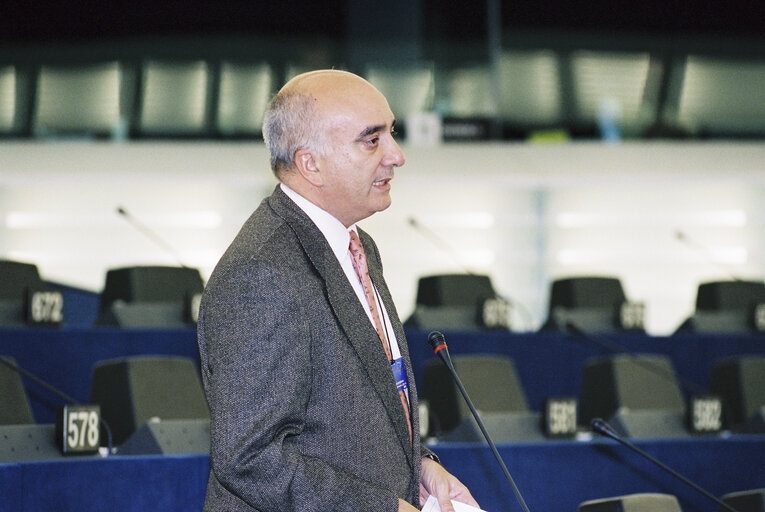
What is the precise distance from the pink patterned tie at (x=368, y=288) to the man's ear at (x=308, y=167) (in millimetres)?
138

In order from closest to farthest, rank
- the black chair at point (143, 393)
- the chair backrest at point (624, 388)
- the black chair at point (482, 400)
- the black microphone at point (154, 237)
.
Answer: the black chair at point (143, 393) < the black chair at point (482, 400) < the chair backrest at point (624, 388) < the black microphone at point (154, 237)

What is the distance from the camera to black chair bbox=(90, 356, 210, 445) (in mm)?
3172

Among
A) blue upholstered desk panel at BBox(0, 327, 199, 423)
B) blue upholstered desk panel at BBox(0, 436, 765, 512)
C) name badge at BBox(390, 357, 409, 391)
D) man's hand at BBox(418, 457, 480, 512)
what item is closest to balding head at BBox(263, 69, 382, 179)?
name badge at BBox(390, 357, 409, 391)

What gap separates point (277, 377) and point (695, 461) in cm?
202

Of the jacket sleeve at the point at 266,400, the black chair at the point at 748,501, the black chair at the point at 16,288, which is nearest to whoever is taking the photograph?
the jacket sleeve at the point at 266,400

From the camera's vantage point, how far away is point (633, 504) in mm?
2406

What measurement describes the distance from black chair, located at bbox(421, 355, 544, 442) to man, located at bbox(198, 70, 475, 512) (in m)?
1.90

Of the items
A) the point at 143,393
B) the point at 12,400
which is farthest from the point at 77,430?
the point at 143,393

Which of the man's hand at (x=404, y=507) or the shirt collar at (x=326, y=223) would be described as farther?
the shirt collar at (x=326, y=223)

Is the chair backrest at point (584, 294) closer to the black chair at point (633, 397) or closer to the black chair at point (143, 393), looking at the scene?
the black chair at point (633, 397)

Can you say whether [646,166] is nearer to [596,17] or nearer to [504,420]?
[596,17]

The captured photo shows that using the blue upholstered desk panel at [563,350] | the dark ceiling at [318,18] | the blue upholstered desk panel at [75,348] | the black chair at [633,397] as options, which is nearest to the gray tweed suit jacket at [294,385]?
the black chair at [633,397]

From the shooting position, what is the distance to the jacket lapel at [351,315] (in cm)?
160

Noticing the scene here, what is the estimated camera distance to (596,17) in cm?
773
